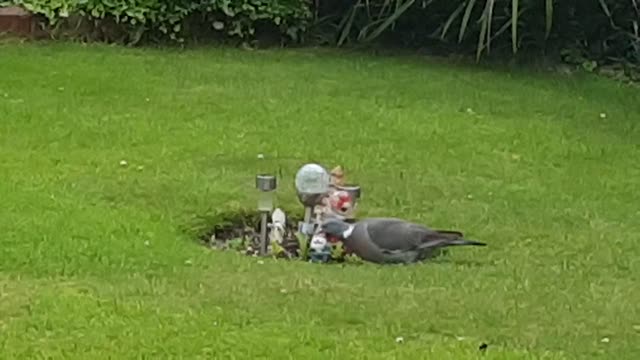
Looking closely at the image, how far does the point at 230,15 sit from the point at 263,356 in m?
6.49

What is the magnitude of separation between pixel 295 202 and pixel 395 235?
966 millimetres

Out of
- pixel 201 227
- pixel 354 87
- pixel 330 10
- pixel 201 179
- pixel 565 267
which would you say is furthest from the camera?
pixel 330 10

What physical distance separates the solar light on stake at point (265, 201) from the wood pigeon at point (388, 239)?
0.23m

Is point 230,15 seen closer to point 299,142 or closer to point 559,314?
point 299,142

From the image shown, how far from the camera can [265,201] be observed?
5977mm

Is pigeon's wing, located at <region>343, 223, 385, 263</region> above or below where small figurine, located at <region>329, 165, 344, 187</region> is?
below

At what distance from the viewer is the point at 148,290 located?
17.4ft

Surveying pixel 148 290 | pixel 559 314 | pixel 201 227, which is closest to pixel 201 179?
pixel 201 227

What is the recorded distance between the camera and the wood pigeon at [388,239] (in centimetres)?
584

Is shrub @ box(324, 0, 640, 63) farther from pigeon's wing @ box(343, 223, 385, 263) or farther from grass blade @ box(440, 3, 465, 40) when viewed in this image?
pigeon's wing @ box(343, 223, 385, 263)

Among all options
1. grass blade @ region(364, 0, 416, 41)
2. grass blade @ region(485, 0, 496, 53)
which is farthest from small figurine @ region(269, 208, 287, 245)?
grass blade @ region(364, 0, 416, 41)

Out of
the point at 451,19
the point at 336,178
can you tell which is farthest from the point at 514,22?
the point at 336,178

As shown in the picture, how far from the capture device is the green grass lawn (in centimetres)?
496

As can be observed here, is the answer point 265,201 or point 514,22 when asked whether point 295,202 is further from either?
point 514,22
